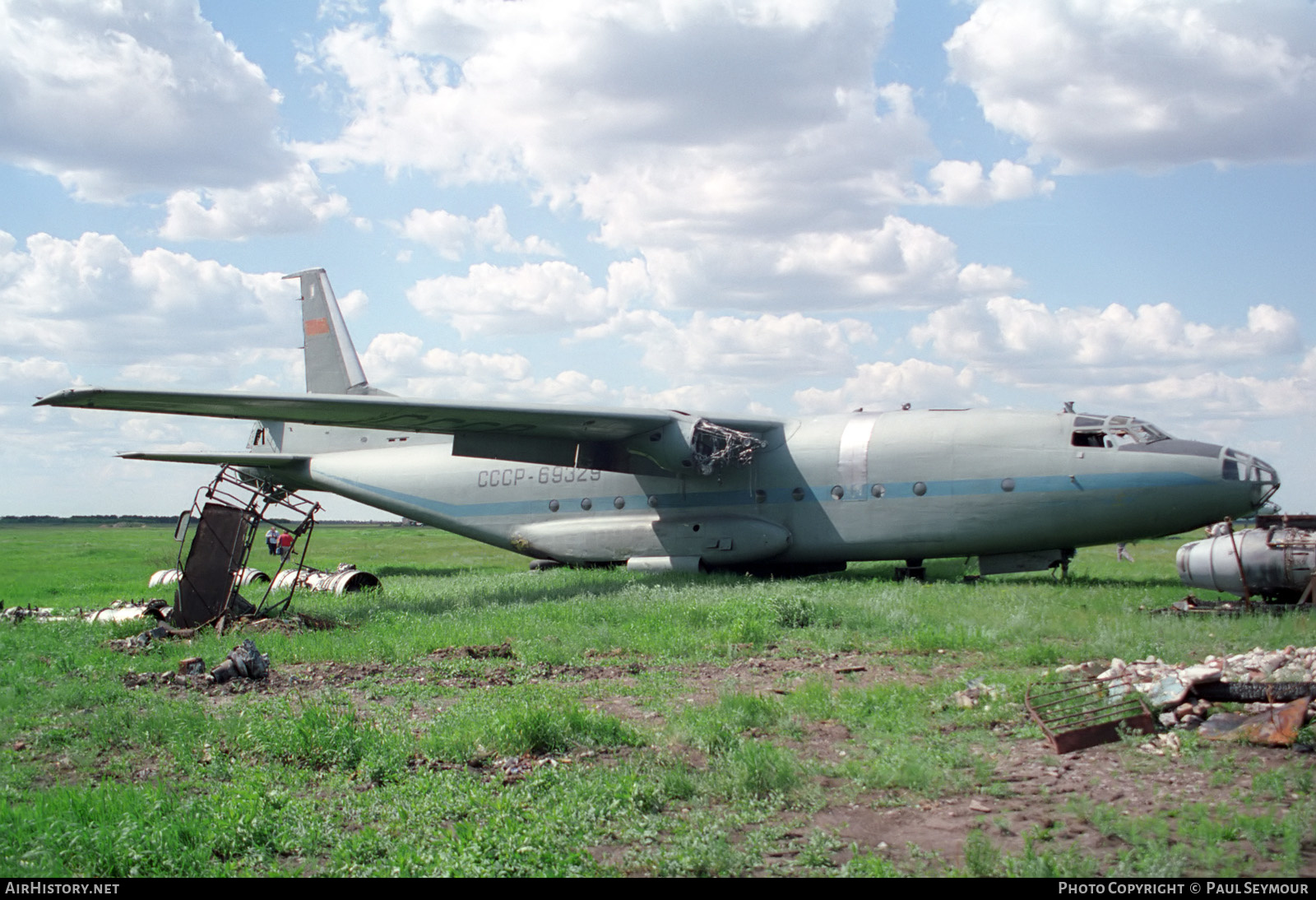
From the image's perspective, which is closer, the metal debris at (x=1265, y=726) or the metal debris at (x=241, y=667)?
the metal debris at (x=1265, y=726)

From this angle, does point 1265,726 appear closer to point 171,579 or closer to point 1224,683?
point 1224,683

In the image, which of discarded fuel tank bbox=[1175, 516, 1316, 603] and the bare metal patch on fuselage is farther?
the bare metal patch on fuselage

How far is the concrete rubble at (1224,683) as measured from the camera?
248 inches

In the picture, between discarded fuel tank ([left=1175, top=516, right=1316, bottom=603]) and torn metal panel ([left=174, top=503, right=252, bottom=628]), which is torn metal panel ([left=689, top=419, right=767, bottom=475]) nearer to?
discarded fuel tank ([left=1175, top=516, right=1316, bottom=603])

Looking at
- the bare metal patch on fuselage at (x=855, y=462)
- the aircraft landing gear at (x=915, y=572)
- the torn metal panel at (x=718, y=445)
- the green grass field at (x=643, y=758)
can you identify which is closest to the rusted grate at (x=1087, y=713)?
the green grass field at (x=643, y=758)

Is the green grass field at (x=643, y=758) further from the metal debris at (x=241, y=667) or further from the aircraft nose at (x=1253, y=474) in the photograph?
the aircraft nose at (x=1253, y=474)

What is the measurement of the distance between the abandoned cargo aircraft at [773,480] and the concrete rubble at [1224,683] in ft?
23.6

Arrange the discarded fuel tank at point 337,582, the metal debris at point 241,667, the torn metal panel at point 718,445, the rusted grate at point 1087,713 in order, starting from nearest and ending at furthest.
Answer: the rusted grate at point 1087,713 < the metal debris at point 241,667 < the torn metal panel at point 718,445 < the discarded fuel tank at point 337,582

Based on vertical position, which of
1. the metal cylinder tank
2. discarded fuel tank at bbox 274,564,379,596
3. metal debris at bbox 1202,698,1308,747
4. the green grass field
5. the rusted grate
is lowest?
discarded fuel tank at bbox 274,564,379,596

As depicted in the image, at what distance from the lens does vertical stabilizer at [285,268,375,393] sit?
2580cm

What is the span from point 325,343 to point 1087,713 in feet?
77.2

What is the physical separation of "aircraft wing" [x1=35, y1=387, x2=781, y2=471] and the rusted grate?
1187 cm

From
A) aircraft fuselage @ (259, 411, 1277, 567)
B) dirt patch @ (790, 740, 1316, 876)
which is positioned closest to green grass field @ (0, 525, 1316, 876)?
dirt patch @ (790, 740, 1316, 876)
